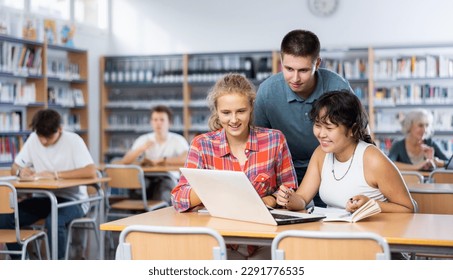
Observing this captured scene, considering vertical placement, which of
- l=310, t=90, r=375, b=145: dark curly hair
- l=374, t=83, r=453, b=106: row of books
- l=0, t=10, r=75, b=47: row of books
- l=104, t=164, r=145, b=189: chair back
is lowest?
l=104, t=164, r=145, b=189: chair back

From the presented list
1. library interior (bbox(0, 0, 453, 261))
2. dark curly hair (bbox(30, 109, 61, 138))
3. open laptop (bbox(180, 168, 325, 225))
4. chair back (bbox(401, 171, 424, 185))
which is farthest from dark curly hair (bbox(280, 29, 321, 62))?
dark curly hair (bbox(30, 109, 61, 138))

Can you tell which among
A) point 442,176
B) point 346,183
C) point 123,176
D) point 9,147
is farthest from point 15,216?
point 9,147

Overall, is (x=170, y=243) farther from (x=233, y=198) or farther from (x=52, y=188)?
(x=52, y=188)

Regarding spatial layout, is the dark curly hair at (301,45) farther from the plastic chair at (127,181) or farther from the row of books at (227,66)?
the row of books at (227,66)

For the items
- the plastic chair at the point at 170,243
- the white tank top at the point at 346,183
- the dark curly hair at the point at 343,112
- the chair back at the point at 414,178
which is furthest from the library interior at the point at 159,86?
the plastic chair at the point at 170,243

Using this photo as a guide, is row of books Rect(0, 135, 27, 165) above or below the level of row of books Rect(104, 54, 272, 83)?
below

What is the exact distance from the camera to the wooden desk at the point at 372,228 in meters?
2.04

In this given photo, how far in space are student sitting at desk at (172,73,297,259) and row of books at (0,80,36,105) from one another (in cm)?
545

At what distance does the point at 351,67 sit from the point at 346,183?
6.24 m

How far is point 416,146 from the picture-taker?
5.72m

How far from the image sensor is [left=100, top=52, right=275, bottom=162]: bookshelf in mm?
9242

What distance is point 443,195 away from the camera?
10.8 feet

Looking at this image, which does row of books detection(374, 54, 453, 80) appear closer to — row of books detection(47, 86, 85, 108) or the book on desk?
row of books detection(47, 86, 85, 108)

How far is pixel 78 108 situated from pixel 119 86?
75 cm
